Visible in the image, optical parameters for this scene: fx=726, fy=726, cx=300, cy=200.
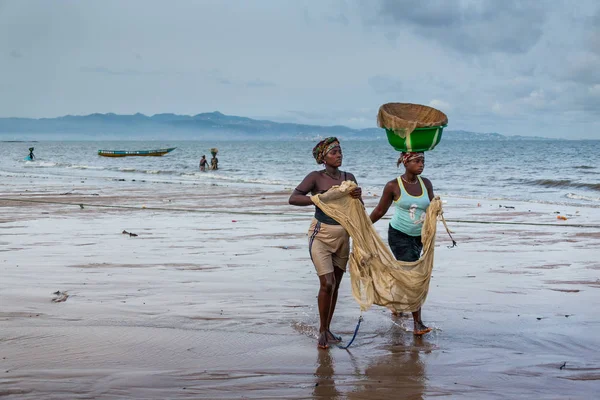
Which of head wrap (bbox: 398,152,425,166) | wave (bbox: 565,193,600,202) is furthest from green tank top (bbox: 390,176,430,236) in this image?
wave (bbox: 565,193,600,202)

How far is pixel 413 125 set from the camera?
5.86 m

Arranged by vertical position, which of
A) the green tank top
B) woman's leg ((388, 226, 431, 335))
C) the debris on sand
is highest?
the green tank top

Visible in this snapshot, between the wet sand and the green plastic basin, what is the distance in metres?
1.57

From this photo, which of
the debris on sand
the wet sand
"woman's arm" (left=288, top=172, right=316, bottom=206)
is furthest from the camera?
the debris on sand

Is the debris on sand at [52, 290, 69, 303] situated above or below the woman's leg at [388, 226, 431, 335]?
below

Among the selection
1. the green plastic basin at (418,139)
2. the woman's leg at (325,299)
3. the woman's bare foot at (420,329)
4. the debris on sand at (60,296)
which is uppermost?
the green plastic basin at (418,139)

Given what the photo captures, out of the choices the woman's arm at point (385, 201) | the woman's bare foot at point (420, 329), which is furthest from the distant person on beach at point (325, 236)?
the woman's bare foot at point (420, 329)

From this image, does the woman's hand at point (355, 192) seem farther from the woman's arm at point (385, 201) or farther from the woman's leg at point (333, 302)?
the woman's leg at point (333, 302)

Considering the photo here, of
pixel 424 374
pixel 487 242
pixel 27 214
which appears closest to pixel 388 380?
pixel 424 374

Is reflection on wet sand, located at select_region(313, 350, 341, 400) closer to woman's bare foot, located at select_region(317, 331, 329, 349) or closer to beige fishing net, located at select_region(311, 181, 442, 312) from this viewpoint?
woman's bare foot, located at select_region(317, 331, 329, 349)

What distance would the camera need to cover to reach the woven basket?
5891mm

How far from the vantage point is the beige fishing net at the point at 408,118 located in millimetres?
5883

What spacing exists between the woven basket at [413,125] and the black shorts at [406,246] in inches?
29.2

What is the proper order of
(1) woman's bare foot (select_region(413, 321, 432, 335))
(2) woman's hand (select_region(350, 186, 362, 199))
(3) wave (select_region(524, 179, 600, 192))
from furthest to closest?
(3) wave (select_region(524, 179, 600, 192)) → (1) woman's bare foot (select_region(413, 321, 432, 335)) → (2) woman's hand (select_region(350, 186, 362, 199))
